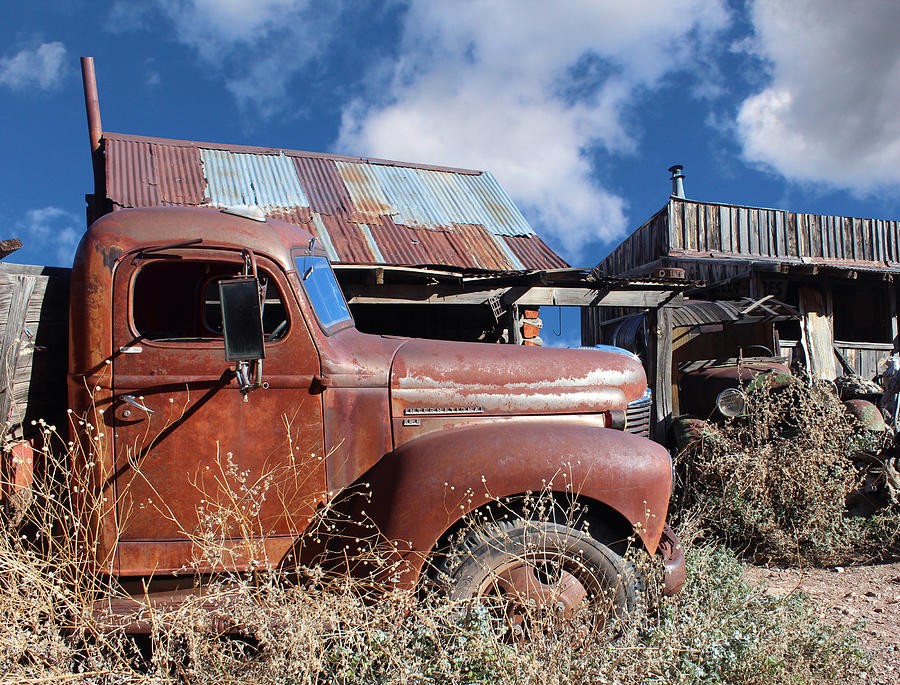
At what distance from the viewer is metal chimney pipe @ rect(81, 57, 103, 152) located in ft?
34.7

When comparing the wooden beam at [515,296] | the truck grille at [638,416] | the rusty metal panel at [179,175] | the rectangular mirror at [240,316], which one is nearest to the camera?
the rectangular mirror at [240,316]

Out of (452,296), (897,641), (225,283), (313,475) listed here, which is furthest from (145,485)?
(452,296)

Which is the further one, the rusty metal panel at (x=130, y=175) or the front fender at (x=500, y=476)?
the rusty metal panel at (x=130, y=175)

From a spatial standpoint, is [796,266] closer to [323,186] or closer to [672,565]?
[323,186]

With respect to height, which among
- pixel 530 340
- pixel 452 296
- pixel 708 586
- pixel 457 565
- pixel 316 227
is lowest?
pixel 708 586

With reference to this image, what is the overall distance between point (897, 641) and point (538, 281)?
19.0 ft

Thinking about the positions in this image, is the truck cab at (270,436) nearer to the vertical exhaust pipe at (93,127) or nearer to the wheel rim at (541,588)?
the wheel rim at (541,588)

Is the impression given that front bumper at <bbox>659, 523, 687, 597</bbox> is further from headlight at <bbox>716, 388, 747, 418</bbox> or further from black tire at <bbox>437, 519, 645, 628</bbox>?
headlight at <bbox>716, 388, 747, 418</bbox>

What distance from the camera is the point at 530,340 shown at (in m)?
8.95

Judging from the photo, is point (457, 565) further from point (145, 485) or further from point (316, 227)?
point (316, 227)

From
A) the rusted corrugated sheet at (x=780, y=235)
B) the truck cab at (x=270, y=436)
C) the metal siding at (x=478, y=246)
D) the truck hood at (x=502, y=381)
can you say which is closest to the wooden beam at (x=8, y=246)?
the truck cab at (x=270, y=436)

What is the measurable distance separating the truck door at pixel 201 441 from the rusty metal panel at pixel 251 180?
21.1ft

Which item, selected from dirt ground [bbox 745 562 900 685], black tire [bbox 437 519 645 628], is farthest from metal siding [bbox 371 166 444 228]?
black tire [bbox 437 519 645 628]

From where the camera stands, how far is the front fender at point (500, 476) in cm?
293
